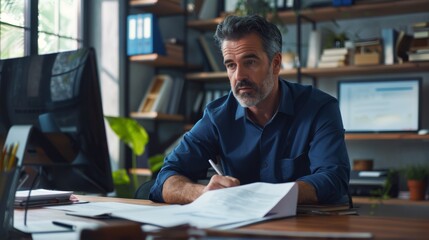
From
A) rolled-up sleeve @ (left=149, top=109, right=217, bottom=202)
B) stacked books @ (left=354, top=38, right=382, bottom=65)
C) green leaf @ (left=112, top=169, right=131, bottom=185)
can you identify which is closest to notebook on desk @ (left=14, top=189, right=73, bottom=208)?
rolled-up sleeve @ (left=149, top=109, right=217, bottom=202)

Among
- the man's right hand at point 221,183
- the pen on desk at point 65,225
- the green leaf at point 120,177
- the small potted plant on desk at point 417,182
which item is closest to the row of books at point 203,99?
the green leaf at point 120,177

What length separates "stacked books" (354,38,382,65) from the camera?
3419 millimetres

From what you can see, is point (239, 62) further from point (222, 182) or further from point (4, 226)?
point (4, 226)

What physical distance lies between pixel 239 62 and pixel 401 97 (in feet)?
6.13

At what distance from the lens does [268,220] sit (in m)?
1.18

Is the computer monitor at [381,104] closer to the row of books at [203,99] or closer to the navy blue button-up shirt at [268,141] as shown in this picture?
the row of books at [203,99]

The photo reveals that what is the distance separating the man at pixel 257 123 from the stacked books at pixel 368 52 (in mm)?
1580

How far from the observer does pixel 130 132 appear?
11.2 feet

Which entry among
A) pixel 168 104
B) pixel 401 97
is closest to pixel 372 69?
pixel 401 97

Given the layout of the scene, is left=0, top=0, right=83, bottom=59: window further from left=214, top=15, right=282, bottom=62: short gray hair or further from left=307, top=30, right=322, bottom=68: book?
left=214, top=15, right=282, bottom=62: short gray hair

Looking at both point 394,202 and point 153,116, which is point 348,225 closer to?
point 394,202

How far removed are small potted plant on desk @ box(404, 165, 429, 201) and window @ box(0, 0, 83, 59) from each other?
7.15ft

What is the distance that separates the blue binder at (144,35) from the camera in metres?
3.71

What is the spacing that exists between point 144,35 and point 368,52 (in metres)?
1.39
